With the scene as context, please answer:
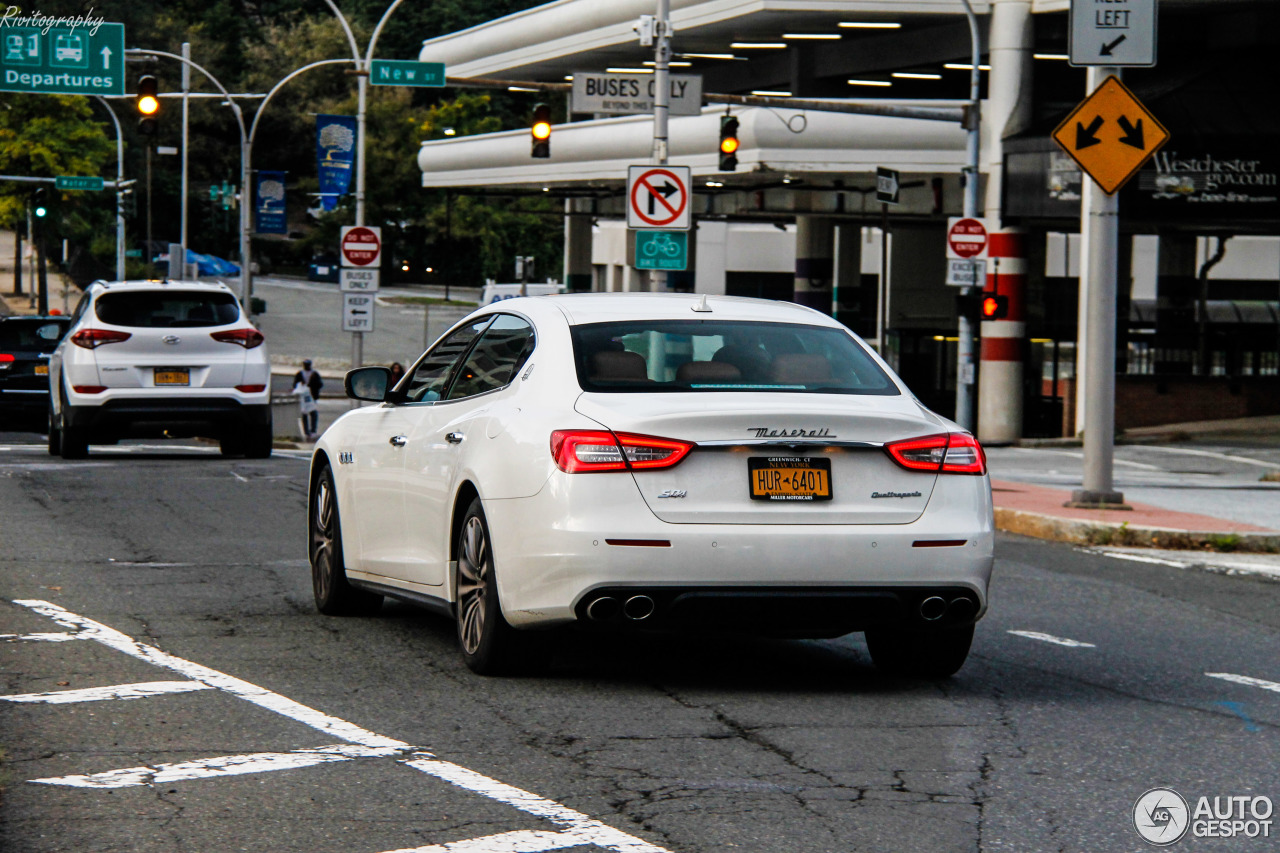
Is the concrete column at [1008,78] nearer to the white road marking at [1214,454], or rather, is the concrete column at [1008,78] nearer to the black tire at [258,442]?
the white road marking at [1214,454]

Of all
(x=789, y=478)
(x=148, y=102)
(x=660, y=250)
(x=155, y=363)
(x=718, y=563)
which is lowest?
Answer: (x=718, y=563)

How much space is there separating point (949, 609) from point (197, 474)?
12692 millimetres

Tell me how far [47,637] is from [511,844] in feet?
14.3

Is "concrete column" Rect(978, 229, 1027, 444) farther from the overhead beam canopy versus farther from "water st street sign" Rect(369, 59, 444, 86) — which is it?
"water st street sign" Rect(369, 59, 444, 86)

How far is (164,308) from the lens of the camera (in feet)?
65.4

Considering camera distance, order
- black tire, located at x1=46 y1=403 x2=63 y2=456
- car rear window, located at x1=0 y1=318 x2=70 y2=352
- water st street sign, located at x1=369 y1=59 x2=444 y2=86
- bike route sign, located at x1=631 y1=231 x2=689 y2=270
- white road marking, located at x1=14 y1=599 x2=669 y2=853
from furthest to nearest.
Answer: water st street sign, located at x1=369 y1=59 x2=444 y2=86, car rear window, located at x1=0 y1=318 x2=70 y2=352, bike route sign, located at x1=631 y1=231 x2=689 y2=270, black tire, located at x1=46 y1=403 x2=63 y2=456, white road marking, located at x1=14 y1=599 x2=669 y2=853

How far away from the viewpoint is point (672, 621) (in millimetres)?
7266

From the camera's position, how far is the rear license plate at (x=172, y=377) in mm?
19812

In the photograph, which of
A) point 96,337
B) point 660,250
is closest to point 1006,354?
point 660,250

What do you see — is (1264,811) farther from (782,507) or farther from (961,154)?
(961,154)

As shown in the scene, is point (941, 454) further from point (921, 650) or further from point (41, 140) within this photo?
point (41, 140)

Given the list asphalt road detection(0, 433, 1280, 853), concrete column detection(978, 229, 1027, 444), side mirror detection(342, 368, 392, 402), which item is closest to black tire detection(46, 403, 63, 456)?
asphalt road detection(0, 433, 1280, 853)

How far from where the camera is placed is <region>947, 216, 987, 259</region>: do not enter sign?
30.8 metres

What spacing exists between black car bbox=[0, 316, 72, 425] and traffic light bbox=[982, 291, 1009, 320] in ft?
48.1
